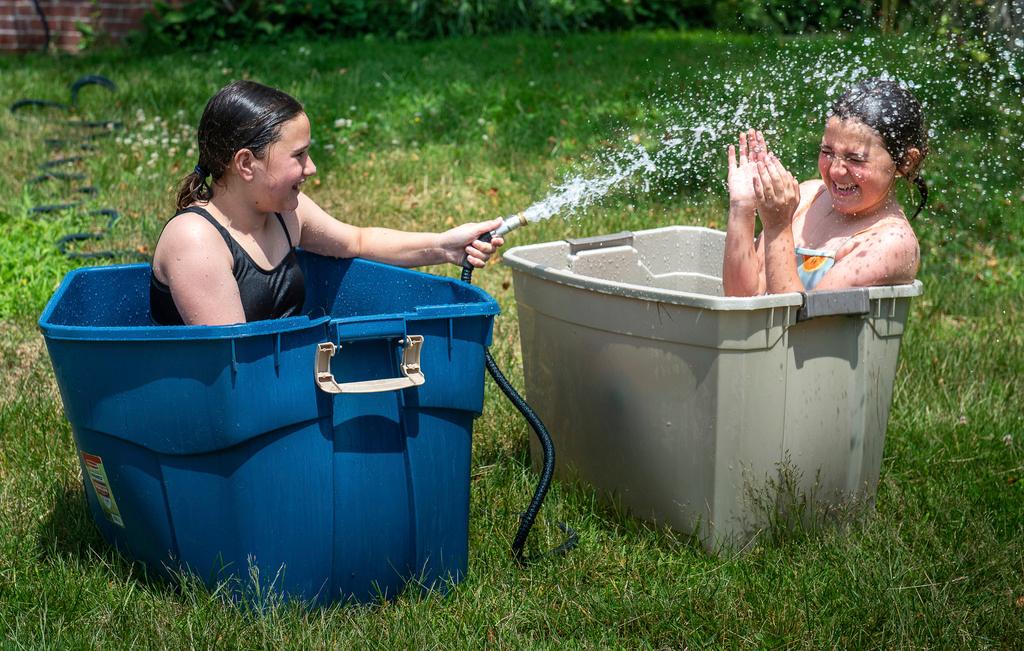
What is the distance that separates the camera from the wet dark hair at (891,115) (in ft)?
7.63

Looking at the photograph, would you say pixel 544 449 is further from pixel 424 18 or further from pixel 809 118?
pixel 424 18

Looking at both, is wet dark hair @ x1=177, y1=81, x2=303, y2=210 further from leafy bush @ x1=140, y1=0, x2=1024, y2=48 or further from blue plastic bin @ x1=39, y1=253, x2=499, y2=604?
leafy bush @ x1=140, y1=0, x2=1024, y2=48

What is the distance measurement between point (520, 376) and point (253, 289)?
3.57ft

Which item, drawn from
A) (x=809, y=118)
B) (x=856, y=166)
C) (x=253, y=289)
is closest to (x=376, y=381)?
(x=253, y=289)

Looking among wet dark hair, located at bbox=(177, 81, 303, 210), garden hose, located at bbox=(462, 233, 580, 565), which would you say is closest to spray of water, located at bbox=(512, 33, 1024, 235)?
garden hose, located at bbox=(462, 233, 580, 565)

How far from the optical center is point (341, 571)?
1990 millimetres

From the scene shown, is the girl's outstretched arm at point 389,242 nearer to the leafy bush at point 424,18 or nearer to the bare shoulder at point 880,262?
the bare shoulder at point 880,262

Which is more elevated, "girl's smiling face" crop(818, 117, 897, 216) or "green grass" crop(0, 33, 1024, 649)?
"girl's smiling face" crop(818, 117, 897, 216)

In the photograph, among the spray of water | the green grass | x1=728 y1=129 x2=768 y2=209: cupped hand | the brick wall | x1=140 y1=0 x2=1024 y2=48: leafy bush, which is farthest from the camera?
x1=140 y1=0 x2=1024 y2=48: leafy bush

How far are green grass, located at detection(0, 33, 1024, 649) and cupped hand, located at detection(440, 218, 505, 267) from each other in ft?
1.84

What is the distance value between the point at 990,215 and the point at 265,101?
11.5 ft

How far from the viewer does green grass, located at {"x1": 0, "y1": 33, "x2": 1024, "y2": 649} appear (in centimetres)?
202

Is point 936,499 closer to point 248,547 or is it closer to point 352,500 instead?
point 352,500

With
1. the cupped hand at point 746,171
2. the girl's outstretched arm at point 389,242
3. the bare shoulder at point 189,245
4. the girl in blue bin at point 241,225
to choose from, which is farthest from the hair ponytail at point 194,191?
the cupped hand at point 746,171
